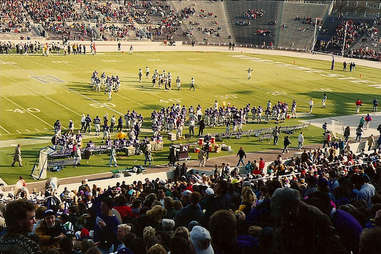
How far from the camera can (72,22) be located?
6869cm

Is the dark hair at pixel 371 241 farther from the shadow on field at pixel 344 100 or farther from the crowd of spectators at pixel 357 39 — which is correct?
the crowd of spectators at pixel 357 39

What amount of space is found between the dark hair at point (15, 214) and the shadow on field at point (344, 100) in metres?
32.8

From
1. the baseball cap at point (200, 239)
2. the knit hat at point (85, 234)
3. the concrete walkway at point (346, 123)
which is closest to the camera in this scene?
the baseball cap at point (200, 239)

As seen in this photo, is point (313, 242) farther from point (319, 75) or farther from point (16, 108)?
point (319, 75)

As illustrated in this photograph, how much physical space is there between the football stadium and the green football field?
0.68ft

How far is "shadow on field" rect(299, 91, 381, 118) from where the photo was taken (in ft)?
124

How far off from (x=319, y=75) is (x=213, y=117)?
84.0 feet

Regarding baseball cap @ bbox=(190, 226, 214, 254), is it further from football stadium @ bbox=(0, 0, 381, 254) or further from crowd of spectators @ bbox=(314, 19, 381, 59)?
crowd of spectators @ bbox=(314, 19, 381, 59)

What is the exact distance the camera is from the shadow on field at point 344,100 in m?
37.7

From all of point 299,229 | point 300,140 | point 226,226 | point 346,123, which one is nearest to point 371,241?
point 299,229

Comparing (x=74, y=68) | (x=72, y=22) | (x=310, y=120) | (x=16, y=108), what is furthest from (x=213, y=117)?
(x=72, y=22)

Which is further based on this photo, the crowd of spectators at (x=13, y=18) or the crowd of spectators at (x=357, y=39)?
the crowd of spectators at (x=357, y=39)

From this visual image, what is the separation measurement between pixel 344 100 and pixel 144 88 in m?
17.4

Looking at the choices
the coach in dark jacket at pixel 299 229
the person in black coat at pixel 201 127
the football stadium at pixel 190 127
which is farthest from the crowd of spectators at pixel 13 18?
the coach in dark jacket at pixel 299 229
